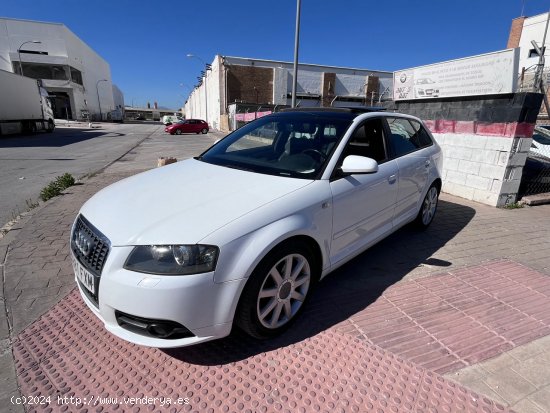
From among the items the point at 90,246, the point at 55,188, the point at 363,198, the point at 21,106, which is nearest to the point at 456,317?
the point at 363,198

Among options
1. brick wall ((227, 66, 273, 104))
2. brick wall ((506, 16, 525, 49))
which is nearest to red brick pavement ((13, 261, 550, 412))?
brick wall ((227, 66, 273, 104))

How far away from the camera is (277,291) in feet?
7.88

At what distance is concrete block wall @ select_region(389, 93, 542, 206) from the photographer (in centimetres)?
561

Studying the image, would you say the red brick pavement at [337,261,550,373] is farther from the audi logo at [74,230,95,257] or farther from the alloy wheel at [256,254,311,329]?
the audi logo at [74,230,95,257]

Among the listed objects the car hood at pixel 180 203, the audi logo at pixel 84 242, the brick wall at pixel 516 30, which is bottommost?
the audi logo at pixel 84 242

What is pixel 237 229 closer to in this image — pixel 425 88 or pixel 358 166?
pixel 358 166

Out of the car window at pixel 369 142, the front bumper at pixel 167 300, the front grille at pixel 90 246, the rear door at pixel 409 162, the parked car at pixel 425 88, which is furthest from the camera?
the parked car at pixel 425 88

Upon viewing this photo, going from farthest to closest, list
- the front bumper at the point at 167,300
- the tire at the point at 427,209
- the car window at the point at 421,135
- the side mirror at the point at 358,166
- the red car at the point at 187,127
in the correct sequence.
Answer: the red car at the point at 187,127, the tire at the point at 427,209, the car window at the point at 421,135, the side mirror at the point at 358,166, the front bumper at the point at 167,300

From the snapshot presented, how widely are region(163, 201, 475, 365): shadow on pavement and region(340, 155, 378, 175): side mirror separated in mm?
1187

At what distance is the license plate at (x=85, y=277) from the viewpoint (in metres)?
2.14

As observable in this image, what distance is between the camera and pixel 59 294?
10.00ft

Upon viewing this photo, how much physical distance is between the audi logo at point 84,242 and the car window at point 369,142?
2070 mm

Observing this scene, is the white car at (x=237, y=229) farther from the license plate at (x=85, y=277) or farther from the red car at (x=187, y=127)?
the red car at (x=187, y=127)

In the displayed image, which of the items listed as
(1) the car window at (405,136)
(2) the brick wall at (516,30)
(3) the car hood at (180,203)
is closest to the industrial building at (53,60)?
(3) the car hood at (180,203)
